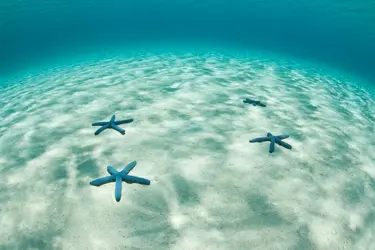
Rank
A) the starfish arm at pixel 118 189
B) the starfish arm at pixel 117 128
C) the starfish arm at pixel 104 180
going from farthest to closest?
the starfish arm at pixel 117 128, the starfish arm at pixel 104 180, the starfish arm at pixel 118 189

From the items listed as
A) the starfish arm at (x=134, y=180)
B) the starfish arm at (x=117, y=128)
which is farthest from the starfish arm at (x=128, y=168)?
the starfish arm at (x=117, y=128)

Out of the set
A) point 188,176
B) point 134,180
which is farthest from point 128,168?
point 188,176

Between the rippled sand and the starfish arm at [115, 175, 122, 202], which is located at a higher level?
the starfish arm at [115, 175, 122, 202]

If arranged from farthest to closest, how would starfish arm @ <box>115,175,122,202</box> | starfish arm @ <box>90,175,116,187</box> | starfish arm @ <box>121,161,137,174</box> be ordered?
starfish arm @ <box>121,161,137,174</box>
starfish arm @ <box>90,175,116,187</box>
starfish arm @ <box>115,175,122,202</box>

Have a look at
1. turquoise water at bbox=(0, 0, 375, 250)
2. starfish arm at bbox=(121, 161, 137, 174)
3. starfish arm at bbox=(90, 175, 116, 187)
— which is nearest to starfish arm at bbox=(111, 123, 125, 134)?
turquoise water at bbox=(0, 0, 375, 250)

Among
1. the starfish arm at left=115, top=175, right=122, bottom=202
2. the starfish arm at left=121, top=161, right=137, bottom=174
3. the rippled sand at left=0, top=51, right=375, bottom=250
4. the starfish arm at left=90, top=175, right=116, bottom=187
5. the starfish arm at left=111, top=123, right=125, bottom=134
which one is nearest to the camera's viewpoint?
the rippled sand at left=0, top=51, right=375, bottom=250

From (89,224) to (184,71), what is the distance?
40.9ft

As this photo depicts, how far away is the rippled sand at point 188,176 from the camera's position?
163 inches

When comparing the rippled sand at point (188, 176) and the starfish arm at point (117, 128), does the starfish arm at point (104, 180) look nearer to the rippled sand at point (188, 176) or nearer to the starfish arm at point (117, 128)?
the rippled sand at point (188, 176)

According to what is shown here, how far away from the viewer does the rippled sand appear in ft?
13.6

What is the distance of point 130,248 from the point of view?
3865mm

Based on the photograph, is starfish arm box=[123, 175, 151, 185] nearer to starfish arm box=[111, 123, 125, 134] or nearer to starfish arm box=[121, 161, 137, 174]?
starfish arm box=[121, 161, 137, 174]

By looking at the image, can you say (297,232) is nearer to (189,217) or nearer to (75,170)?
(189,217)

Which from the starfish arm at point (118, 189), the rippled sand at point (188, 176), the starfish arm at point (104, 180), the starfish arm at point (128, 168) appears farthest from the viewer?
the starfish arm at point (128, 168)
